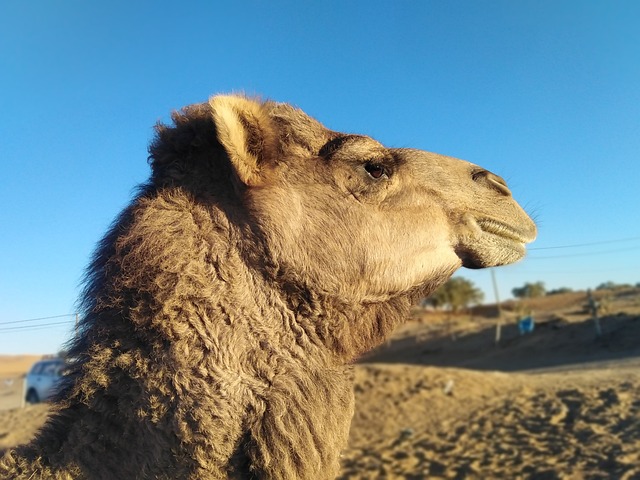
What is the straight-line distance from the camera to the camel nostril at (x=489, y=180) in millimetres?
3178

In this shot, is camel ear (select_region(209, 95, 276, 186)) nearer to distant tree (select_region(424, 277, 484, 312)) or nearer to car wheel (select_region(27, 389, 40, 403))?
car wheel (select_region(27, 389, 40, 403))

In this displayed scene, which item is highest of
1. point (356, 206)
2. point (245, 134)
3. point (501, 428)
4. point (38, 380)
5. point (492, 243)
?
point (245, 134)

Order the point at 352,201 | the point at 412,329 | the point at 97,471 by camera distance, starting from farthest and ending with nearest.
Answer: the point at 412,329 < the point at 352,201 < the point at 97,471

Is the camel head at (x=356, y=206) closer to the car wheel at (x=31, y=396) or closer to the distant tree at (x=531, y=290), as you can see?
the car wheel at (x=31, y=396)

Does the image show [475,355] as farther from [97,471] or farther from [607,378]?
[97,471]

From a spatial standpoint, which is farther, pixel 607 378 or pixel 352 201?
pixel 607 378

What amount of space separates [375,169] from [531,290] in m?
77.4

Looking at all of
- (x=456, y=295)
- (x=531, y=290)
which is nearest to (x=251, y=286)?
(x=456, y=295)

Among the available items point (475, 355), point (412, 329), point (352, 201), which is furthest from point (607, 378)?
point (412, 329)

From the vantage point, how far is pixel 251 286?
2535 mm

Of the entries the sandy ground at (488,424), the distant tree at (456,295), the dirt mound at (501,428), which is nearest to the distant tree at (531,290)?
the distant tree at (456,295)

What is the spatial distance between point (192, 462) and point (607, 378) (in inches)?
577

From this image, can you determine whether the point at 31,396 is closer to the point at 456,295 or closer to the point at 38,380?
the point at 38,380

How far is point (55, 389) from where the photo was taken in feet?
8.20
